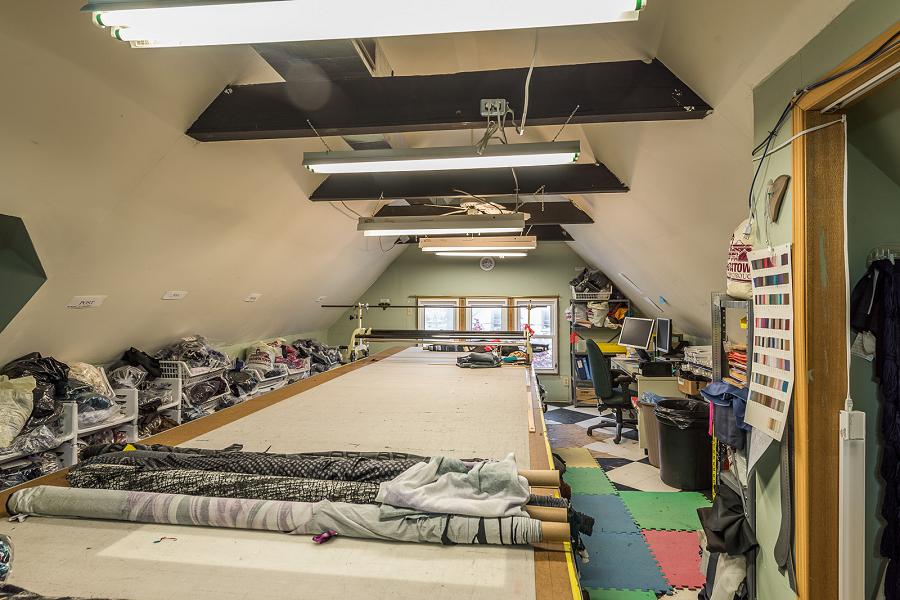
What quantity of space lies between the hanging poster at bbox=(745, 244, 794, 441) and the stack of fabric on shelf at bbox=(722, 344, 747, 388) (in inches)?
6.6

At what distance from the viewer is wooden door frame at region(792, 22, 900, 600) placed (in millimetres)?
1519

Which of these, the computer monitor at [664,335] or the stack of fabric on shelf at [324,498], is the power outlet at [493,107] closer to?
the stack of fabric on shelf at [324,498]

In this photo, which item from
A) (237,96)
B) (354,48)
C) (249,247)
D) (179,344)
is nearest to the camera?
(354,48)

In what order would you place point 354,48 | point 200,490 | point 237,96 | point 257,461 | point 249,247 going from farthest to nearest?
point 249,247 < point 237,96 < point 354,48 < point 257,461 < point 200,490

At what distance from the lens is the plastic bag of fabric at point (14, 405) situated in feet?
8.25

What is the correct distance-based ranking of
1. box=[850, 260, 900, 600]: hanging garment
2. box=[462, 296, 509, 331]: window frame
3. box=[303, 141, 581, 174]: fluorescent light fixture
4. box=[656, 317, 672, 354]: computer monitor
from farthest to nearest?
box=[462, 296, 509, 331]: window frame < box=[656, 317, 672, 354]: computer monitor < box=[303, 141, 581, 174]: fluorescent light fixture < box=[850, 260, 900, 600]: hanging garment

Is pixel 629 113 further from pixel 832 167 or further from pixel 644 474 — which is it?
pixel 644 474

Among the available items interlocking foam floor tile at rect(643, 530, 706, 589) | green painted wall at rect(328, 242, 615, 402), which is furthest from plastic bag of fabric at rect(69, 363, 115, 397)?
green painted wall at rect(328, 242, 615, 402)

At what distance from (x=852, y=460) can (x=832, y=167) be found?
94 centimetres

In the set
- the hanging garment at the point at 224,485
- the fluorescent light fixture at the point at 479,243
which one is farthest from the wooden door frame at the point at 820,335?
the fluorescent light fixture at the point at 479,243

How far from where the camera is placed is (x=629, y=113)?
2146 mm

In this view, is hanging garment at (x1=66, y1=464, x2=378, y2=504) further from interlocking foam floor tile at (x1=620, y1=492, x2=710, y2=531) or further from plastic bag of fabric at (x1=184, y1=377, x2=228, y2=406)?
plastic bag of fabric at (x1=184, y1=377, x2=228, y2=406)

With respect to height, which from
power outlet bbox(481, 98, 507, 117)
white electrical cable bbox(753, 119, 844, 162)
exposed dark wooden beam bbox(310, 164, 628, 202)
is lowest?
white electrical cable bbox(753, 119, 844, 162)

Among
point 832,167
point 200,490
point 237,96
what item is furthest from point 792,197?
point 237,96
